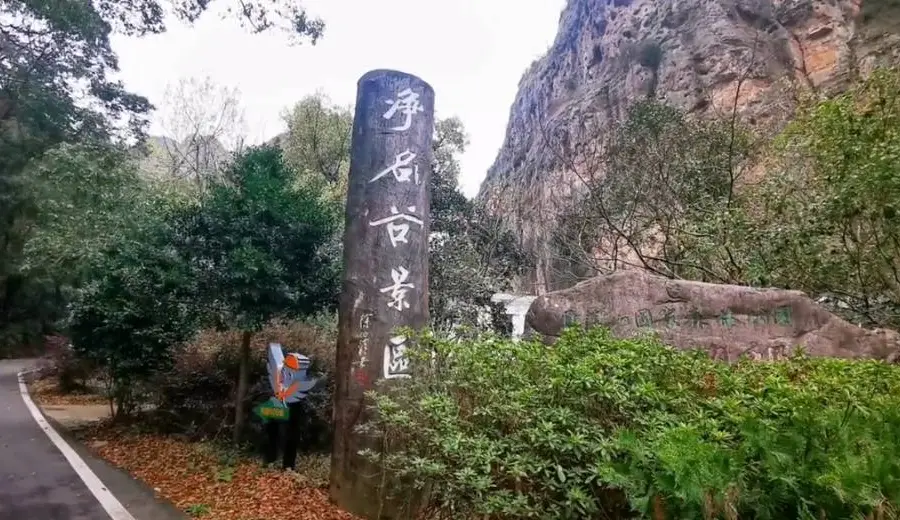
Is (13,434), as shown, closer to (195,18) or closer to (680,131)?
(195,18)

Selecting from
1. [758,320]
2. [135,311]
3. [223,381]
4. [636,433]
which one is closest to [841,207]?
[758,320]

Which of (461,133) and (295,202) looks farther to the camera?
(461,133)

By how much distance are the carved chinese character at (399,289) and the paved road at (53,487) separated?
7.13ft

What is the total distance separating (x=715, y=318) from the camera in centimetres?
531

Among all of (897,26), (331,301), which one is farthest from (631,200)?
(897,26)

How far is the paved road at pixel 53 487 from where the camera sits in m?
4.25

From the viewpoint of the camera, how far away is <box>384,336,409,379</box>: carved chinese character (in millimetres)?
4105

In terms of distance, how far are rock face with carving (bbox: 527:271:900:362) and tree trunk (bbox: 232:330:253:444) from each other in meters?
3.07

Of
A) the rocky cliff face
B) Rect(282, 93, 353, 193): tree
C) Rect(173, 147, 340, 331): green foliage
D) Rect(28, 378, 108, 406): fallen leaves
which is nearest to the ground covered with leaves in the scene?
Rect(173, 147, 340, 331): green foliage

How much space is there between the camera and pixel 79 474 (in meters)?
5.40

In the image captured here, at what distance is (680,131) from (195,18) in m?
7.89

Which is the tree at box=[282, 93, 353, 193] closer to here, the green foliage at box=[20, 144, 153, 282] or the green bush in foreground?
the green foliage at box=[20, 144, 153, 282]

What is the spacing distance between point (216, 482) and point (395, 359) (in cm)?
214

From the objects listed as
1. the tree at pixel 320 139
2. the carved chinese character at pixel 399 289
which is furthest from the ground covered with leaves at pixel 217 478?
the tree at pixel 320 139
